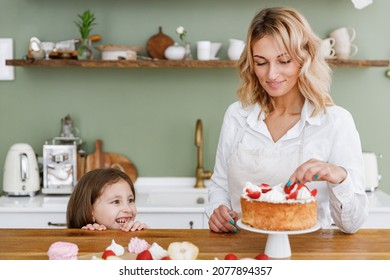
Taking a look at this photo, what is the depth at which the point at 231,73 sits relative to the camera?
138 inches

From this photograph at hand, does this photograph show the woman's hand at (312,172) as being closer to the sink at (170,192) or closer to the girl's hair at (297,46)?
the girl's hair at (297,46)

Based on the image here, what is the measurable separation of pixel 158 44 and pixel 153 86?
26 centimetres

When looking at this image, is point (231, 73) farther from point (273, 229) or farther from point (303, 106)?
point (273, 229)

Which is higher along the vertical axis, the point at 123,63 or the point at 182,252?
the point at 123,63

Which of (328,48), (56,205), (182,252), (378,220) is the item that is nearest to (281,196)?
(182,252)

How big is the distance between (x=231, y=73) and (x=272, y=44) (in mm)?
1743

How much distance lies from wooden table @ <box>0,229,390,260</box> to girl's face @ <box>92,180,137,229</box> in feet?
1.01

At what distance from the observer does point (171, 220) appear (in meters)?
3.00

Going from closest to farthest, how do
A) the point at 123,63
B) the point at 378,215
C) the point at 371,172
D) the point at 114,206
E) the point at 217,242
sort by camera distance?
the point at 217,242, the point at 114,206, the point at 378,215, the point at 123,63, the point at 371,172

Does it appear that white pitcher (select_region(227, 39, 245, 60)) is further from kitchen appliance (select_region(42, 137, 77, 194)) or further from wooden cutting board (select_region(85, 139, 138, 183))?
kitchen appliance (select_region(42, 137, 77, 194))

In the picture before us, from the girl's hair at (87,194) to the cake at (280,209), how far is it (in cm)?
77

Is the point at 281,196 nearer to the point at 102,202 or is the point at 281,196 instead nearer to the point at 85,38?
the point at 102,202

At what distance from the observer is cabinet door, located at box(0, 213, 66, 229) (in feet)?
9.91

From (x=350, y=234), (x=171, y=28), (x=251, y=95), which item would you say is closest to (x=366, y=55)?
(x=171, y=28)
